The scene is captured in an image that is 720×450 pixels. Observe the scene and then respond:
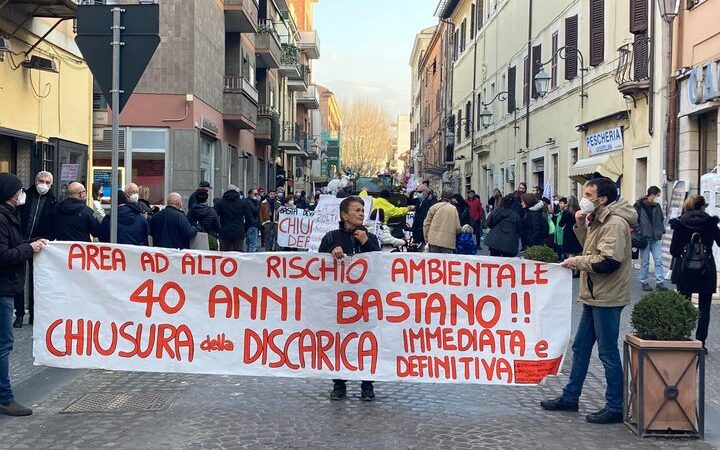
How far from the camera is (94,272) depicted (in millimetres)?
7398

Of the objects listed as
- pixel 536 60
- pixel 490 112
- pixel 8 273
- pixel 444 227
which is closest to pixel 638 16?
pixel 444 227

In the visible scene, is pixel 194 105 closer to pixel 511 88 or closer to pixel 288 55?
pixel 511 88

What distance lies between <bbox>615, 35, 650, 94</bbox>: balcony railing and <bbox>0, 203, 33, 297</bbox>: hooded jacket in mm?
15236

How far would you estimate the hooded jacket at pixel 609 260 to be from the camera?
22.1ft

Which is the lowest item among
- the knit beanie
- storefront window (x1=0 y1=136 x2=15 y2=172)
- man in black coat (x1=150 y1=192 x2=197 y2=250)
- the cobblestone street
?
the cobblestone street

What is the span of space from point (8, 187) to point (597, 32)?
18879 millimetres

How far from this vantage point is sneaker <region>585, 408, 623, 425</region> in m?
6.88

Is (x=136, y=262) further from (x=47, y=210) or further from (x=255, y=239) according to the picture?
(x=255, y=239)

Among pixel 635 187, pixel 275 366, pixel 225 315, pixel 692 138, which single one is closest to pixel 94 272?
pixel 225 315

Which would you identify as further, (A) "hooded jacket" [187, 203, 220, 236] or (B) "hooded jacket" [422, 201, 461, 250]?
(B) "hooded jacket" [422, 201, 461, 250]

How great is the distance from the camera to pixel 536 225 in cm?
1942

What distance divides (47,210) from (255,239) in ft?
31.0

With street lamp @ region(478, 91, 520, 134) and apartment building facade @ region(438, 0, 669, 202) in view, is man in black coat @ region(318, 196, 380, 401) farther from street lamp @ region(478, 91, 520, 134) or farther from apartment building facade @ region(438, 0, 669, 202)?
street lamp @ region(478, 91, 520, 134)

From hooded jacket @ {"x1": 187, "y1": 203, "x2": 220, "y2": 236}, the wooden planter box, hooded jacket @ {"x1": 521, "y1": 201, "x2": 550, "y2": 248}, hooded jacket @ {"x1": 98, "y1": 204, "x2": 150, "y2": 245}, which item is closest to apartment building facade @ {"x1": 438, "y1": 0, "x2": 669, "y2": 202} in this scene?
hooded jacket @ {"x1": 521, "y1": 201, "x2": 550, "y2": 248}
